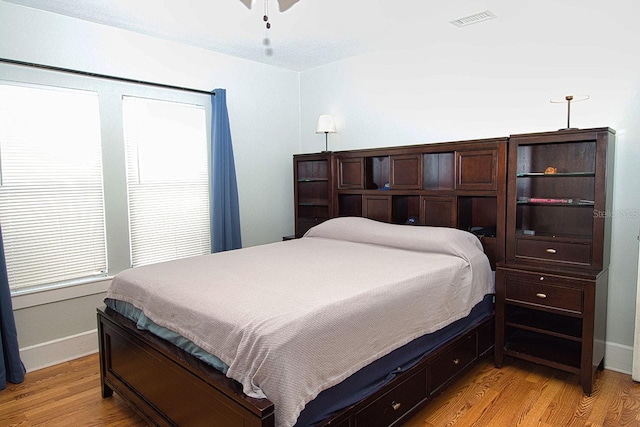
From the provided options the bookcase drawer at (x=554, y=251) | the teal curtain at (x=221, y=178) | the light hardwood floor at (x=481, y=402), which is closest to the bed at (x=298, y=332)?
the light hardwood floor at (x=481, y=402)

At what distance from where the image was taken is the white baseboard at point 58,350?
2980 millimetres

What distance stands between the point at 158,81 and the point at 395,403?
3133 mm

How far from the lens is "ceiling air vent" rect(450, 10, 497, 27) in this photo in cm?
308

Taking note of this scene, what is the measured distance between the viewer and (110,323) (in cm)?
244

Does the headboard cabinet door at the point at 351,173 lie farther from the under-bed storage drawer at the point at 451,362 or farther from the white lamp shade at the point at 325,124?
the under-bed storage drawer at the point at 451,362

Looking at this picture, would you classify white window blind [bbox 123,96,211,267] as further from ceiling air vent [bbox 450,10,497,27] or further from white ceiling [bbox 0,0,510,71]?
ceiling air vent [bbox 450,10,497,27]

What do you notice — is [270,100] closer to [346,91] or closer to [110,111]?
[346,91]

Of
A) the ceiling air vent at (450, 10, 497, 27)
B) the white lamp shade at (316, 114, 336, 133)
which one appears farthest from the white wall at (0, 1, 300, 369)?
the ceiling air vent at (450, 10, 497, 27)

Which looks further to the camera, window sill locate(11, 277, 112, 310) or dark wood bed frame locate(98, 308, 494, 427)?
window sill locate(11, 277, 112, 310)

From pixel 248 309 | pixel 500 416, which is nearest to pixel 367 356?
pixel 248 309

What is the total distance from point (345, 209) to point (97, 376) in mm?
2564

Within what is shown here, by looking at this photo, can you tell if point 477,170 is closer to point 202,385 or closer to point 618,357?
point 618,357

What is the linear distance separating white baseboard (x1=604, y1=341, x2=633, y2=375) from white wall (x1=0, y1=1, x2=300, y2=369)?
10.1 ft

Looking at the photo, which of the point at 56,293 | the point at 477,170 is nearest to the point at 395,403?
the point at 477,170
